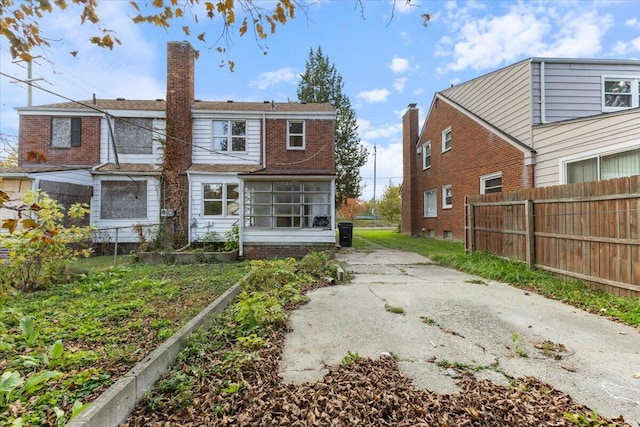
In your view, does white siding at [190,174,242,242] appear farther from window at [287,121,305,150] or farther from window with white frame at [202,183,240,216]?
window at [287,121,305,150]

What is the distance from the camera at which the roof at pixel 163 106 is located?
12727 mm

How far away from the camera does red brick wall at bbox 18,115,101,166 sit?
12555 millimetres

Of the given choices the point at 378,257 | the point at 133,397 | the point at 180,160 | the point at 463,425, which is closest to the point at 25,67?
the point at 133,397

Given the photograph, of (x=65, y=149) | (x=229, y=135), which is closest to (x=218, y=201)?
(x=229, y=135)

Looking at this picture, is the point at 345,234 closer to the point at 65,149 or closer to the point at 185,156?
the point at 185,156

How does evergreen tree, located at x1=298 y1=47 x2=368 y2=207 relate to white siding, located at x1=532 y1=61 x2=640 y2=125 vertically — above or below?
above

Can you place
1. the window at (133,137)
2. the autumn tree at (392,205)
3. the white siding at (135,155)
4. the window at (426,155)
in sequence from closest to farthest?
1. the white siding at (135,155)
2. the window at (133,137)
3. the window at (426,155)
4. the autumn tree at (392,205)

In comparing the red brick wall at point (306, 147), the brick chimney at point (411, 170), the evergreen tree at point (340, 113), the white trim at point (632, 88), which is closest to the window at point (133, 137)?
the red brick wall at point (306, 147)

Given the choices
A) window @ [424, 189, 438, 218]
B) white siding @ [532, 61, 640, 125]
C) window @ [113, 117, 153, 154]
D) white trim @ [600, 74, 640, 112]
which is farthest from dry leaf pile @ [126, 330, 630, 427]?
window @ [424, 189, 438, 218]

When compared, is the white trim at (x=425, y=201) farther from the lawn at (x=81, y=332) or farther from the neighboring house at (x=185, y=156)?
the lawn at (x=81, y=332)

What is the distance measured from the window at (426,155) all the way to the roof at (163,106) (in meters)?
6.72

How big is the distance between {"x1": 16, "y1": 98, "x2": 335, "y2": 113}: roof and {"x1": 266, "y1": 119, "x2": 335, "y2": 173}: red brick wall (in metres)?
0.66

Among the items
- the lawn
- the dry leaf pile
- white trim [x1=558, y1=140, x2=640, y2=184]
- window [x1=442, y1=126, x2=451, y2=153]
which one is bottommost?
the dry leaf pile

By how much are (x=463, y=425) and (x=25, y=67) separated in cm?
428
